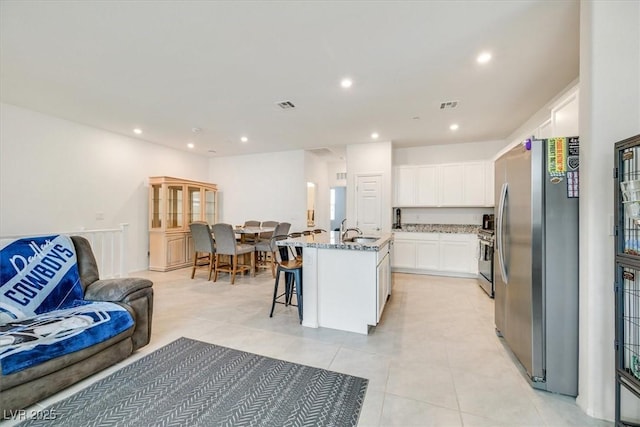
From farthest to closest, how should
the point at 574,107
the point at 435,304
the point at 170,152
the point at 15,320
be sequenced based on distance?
the point at 170,152 < the point at 435,304 < the point at 574,107 < the point at 15,320

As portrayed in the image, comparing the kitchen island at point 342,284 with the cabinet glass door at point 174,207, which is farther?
the cabinet glass door at point 174,207

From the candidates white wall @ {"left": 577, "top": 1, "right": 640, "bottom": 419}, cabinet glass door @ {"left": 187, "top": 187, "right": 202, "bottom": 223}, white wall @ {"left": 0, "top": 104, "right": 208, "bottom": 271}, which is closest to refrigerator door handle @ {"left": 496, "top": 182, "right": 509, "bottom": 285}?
white wall @ {"left": 577, "top": 1, "right": 640, "bottom": 419}

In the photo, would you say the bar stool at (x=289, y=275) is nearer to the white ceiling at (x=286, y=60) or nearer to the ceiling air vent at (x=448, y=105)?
the white ceiling at (x=286, y=60)

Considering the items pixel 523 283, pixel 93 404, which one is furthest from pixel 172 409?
pixel 523 283

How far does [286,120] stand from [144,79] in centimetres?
199

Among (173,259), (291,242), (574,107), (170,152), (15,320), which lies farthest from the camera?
(170,152)

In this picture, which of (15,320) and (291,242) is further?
(291,242)

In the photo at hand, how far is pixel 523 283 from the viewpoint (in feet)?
6.55

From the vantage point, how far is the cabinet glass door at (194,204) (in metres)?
6.17

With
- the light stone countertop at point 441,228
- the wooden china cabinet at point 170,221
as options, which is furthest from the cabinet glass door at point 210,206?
the light stone countertop at point 441,228

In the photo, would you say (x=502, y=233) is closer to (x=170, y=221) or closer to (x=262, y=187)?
(x=262, y=187)

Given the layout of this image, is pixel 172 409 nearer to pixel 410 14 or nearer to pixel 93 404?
pixel 93 404

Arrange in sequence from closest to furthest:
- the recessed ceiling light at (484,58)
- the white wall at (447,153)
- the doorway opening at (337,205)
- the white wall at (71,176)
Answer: the recessed ceiling light at (484,58) → the white wall at (71,176) → the white wall at (447,153) → the doorway opening at (337,205)

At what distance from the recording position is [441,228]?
538cm
